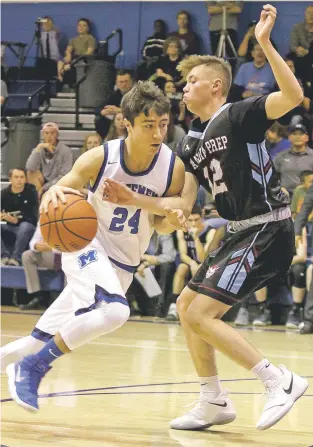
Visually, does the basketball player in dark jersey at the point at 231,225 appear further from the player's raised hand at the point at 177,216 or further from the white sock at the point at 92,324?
the white sock at the point at 92,324

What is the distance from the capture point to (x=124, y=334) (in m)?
10.0

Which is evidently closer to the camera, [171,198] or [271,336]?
[171,198]

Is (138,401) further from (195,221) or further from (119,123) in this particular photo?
(119,123)

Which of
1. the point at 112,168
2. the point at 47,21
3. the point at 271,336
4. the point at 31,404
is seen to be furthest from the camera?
the point at 47,21

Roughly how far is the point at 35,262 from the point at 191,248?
93.6 inches

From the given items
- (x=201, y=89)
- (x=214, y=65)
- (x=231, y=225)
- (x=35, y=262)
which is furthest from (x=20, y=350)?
(x=35, y=262)

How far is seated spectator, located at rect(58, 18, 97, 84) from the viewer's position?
16.3 m

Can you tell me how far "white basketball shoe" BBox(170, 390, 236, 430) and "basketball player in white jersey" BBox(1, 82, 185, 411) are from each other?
716mm

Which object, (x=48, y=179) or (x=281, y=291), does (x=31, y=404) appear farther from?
(x=48, y=179)

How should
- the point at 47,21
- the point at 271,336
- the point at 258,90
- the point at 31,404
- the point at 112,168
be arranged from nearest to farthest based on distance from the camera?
the point at 31,404 < the point at 112,168 < the point at 271,336 < the point at 258,90 < the point at 47,21

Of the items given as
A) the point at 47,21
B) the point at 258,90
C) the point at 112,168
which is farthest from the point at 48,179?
the point at 112,168

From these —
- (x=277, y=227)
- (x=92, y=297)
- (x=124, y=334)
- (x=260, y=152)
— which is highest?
(x=260, y=152)

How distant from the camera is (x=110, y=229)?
5312 millimetres

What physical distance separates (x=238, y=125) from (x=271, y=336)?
213 inches
